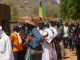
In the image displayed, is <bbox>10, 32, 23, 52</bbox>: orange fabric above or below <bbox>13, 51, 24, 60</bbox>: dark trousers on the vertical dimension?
above

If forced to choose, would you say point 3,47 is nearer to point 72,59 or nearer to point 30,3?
point 72,59

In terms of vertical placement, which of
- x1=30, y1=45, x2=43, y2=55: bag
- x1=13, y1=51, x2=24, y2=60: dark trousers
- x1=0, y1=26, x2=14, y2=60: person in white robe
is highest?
x1=0, y1=26, x2=14, y2=60: person in white robe

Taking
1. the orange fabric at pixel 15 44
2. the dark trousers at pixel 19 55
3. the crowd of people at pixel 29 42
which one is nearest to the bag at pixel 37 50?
the crowd of people at pixel 29 42

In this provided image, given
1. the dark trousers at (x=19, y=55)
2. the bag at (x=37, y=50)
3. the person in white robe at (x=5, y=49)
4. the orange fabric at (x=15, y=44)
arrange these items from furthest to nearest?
1. the dark trousers at (x=19, y=55)
2. the orange fabric at (x=15, y=44)
3. the bag at (x=37, y=50)
4. the person in white robe at (x=5, y=49)

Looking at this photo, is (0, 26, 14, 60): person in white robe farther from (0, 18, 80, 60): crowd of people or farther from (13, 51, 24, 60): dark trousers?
(13, 51, 24, 60): dark trousers

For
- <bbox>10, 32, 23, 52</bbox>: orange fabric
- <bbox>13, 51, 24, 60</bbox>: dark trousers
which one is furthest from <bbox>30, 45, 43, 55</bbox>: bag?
<bbox>13, 51, 24, 60</bbox>: dark trousers

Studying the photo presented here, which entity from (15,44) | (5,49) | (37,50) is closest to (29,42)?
(37,50)

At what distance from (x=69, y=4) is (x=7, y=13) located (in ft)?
46.2

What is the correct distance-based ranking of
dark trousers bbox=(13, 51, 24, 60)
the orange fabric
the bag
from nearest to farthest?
the bag < the orange fabric < dark trousers bbox=(13, 51, 24, 60)

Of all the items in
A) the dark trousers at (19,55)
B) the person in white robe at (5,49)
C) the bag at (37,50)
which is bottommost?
the dark trousers at (19,55)

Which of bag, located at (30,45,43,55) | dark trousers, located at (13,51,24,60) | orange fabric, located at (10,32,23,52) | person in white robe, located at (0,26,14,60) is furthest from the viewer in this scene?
dark trousers, located at (13,51,24,60)

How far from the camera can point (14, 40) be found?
41.6 feet

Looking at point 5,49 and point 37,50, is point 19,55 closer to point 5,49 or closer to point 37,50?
point 37,50

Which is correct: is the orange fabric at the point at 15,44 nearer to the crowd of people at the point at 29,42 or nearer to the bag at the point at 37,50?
the crowd of people at the point at 29,42
